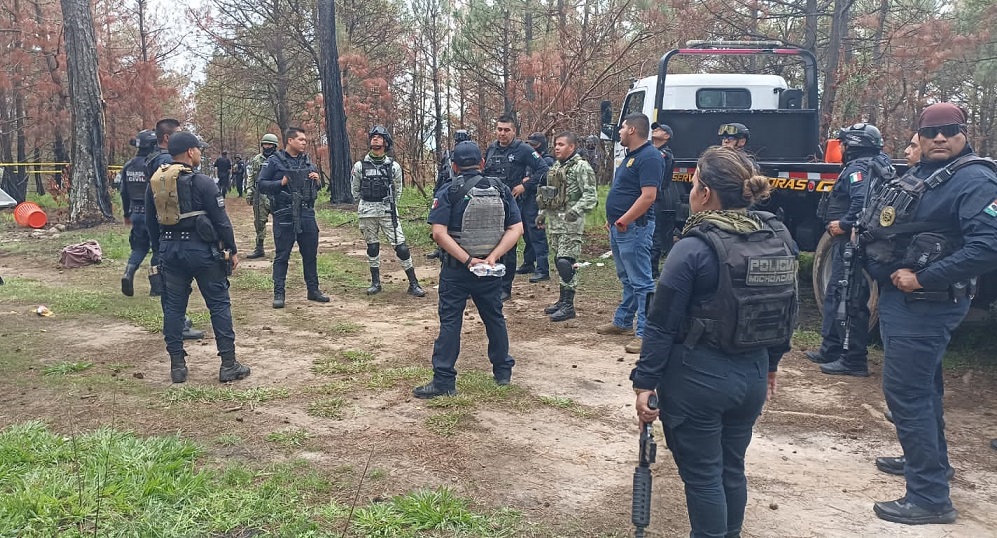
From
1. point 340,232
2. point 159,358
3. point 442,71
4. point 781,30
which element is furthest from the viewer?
point 442,71

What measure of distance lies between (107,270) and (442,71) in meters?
15.2

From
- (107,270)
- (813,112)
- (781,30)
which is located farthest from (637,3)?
(107,270)

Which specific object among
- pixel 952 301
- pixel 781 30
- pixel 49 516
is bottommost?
pixel 49 516

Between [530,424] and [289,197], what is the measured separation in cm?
446

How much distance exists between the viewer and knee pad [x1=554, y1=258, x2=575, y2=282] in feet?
22.7

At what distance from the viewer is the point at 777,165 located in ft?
22.5

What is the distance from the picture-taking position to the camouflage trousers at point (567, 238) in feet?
23.2

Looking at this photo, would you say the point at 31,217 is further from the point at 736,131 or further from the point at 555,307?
the point at 736,131

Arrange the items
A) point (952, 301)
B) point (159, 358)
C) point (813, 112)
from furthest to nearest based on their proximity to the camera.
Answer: point (813, 112)
point (159, 358)
point (952, 301)

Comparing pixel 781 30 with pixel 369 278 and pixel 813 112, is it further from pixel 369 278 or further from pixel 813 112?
pixel 369 278

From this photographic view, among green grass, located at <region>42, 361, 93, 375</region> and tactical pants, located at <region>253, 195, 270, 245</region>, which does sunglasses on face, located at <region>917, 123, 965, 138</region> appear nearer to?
green grass, located at <region>42, 361, 93, 375</region>

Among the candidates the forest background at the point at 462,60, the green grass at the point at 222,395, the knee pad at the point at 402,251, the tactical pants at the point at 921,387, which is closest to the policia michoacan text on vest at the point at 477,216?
the green grass at the point at 222,395

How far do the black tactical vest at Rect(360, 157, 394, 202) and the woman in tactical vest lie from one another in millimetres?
5812

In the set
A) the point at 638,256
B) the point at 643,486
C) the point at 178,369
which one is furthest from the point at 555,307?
the point at 643,486
